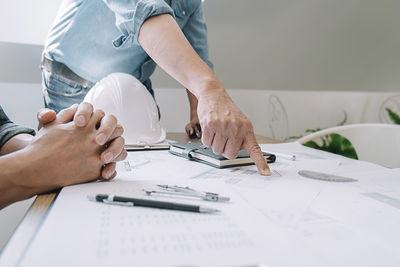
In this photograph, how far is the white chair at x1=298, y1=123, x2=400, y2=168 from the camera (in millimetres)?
1261

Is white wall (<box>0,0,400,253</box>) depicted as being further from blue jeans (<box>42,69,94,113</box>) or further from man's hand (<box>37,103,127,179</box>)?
man's hand (<box>37,103,127,179</box>)

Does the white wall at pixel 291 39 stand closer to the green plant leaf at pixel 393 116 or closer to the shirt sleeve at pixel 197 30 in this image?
the green plant leaf at pixel 393 116

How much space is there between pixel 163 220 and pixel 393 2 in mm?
2236

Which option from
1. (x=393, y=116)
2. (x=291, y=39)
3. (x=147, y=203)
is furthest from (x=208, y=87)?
(x=393, y=116)

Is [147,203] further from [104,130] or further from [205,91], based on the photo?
[205,91]

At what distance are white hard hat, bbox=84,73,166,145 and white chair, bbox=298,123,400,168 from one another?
0.58 metres

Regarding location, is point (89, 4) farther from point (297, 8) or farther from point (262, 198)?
point (297, 8)

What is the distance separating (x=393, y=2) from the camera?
6.57ft

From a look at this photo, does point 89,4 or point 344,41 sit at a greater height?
point 89,4

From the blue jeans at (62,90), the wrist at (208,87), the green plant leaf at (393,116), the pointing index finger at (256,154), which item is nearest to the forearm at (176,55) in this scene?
the wrist at (208,87)

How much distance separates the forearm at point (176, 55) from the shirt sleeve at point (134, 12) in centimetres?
2

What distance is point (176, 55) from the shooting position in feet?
2.47

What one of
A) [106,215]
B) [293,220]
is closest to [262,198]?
[293,220]

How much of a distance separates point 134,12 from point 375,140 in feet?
3.55
